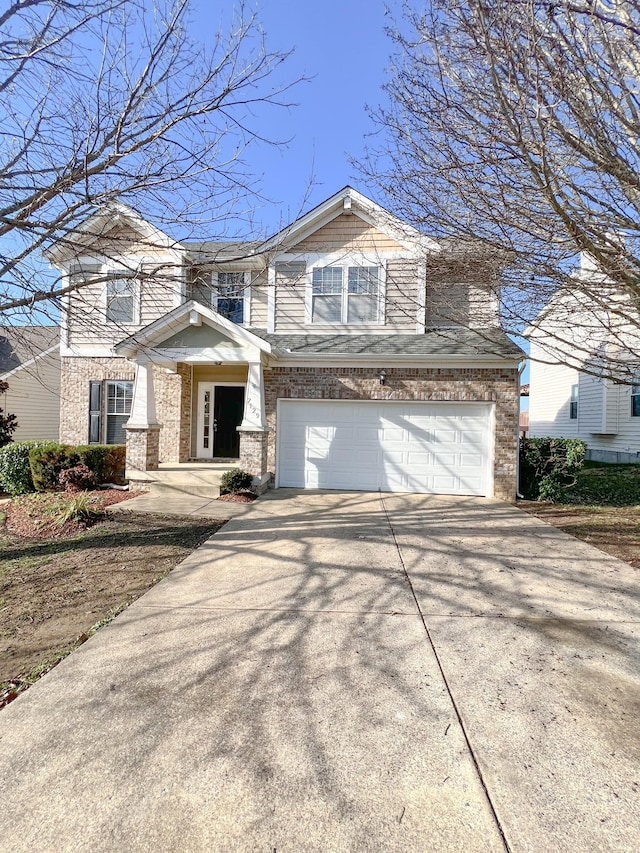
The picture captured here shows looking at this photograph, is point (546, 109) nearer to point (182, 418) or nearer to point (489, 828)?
point (489, 828)

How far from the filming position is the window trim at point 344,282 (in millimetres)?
10367

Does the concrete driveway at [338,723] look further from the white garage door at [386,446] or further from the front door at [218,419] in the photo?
the front door at [218,419]

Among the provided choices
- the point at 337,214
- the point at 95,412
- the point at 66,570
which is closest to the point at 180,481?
the point at 95,412

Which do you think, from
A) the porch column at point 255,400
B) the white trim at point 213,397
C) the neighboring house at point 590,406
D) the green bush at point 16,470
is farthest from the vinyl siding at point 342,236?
the green bush at point 16,470

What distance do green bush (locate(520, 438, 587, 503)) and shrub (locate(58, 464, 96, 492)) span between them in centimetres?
957

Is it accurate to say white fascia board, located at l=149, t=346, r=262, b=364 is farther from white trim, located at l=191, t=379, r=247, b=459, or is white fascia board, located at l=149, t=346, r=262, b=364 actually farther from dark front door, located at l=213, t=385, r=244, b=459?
dark front door, located at l=213, t=385, r=244, b=459

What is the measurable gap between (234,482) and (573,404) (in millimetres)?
14681

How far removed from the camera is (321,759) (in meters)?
2.11

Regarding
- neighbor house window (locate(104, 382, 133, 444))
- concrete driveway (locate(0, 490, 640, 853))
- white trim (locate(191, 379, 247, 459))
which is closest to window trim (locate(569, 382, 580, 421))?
white trim (locate(191, 379, 247, 459))

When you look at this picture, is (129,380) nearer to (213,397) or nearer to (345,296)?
(213,397)

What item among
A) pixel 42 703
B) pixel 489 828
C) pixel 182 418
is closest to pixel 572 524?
pixel 489 828

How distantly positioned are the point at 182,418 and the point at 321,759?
31.8 ft

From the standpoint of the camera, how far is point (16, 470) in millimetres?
9750

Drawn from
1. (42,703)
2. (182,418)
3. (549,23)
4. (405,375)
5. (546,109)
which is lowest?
(42,703)
